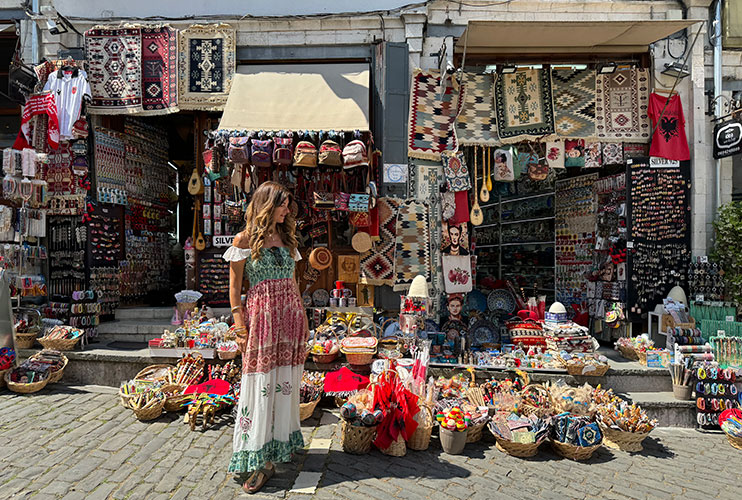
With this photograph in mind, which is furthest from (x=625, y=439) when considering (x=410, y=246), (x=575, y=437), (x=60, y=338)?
(x=60, y=338)

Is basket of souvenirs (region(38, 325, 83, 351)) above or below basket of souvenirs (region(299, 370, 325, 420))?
above

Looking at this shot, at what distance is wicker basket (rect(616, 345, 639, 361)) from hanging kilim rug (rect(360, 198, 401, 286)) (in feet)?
11.1

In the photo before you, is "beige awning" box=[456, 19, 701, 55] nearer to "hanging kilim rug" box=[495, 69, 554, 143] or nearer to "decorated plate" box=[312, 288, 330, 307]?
"hanging kilim rug" box=[495, 69, 554, 143]

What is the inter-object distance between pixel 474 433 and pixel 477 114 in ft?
16.3

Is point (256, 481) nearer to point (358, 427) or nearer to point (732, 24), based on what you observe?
point (358, 427)

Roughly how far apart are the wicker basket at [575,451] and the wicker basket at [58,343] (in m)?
6.04

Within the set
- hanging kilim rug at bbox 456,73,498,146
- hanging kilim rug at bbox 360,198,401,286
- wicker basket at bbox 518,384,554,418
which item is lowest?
wicker basket at bbox 518,384,554,418

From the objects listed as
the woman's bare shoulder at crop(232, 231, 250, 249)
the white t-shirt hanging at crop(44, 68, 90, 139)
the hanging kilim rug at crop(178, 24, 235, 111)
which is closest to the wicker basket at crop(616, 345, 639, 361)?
the woman's bare shoulder at crop(232, 231, 250, 249)

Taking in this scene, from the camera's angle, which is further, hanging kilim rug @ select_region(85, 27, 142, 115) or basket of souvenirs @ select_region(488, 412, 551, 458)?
hanging kilim rug @ select_region(85, 27, 142, 115)

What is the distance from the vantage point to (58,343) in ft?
19.0

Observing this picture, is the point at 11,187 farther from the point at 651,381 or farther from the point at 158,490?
the point at 651,381

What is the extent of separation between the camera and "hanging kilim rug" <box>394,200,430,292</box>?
6.74 m

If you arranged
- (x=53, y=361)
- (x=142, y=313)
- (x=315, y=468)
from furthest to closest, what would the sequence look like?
(x=142, y=313) → (x=53, y=361) → (x=315, y=468)

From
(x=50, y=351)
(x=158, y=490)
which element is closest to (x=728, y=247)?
(x=158, y=490)
